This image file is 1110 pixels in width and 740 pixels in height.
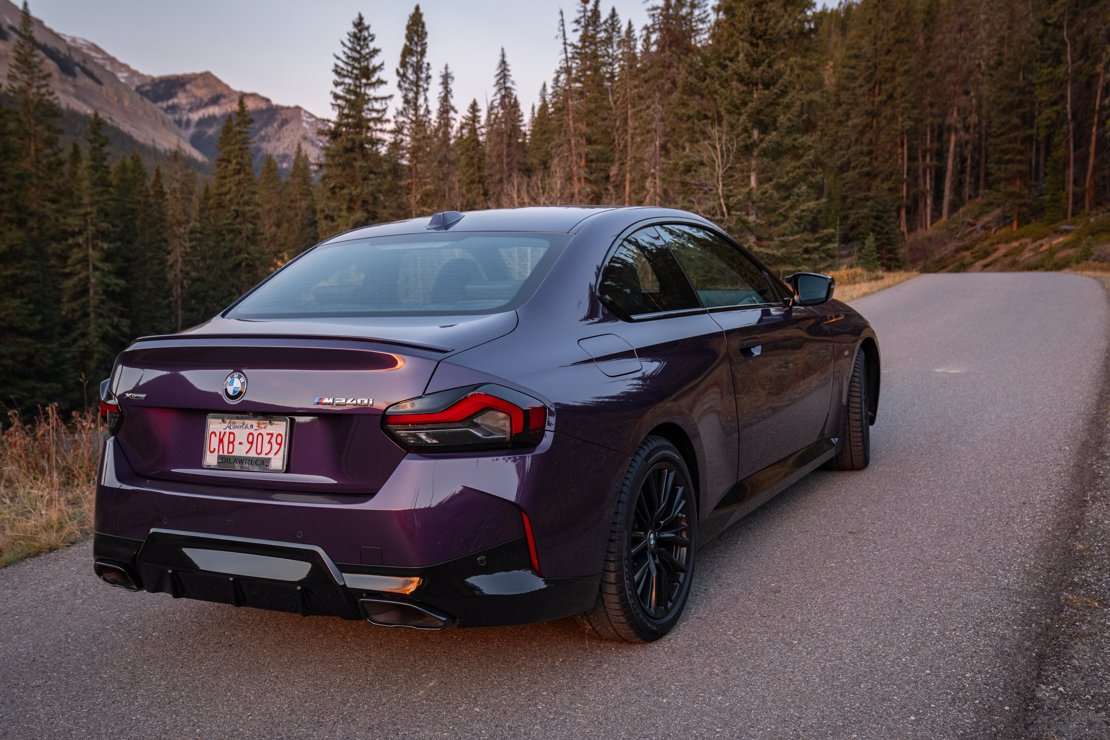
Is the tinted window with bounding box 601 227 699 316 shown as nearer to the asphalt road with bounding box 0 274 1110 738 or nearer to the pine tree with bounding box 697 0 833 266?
the asphalt road with bounding box 0 274 1110 738

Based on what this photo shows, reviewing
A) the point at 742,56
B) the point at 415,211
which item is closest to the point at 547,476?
the point at 742,56

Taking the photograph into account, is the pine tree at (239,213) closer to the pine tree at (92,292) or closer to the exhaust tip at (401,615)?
the pine tree at (92,292)

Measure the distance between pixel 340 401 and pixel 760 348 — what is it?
2.31 metres

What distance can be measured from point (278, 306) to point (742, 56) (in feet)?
104

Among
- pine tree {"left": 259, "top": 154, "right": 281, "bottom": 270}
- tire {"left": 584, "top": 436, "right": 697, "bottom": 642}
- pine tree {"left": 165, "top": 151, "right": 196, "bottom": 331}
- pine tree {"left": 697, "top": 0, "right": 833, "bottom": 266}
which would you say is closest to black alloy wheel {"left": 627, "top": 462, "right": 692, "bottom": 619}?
tire {"left": 584, "top": 436, "right": 697, "bottom": 642}

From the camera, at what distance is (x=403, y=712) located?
2.69 meters

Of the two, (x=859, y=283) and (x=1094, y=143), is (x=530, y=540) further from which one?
(x=1094, y=143)

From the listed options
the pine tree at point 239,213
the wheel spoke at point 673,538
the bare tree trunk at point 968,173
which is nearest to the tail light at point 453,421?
the wheel spoke at point 673,538

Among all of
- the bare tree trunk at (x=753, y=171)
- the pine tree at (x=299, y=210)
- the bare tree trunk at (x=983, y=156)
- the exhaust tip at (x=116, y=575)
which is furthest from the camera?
the pine tree at (x=299, y=210)

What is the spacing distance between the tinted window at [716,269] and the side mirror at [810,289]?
185mm

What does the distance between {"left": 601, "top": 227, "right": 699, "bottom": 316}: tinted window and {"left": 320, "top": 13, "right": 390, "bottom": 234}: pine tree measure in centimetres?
5163

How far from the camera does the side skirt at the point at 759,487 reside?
3.72 m

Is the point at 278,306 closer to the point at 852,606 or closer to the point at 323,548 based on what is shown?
the point at 323,548

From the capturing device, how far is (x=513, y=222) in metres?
3.69
